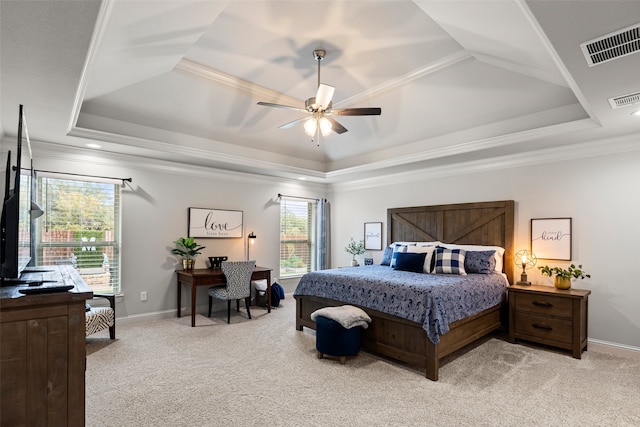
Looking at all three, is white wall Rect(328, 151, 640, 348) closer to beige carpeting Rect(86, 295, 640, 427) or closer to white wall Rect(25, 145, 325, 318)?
beige carpeting Rect(86, 295, 640, 427)

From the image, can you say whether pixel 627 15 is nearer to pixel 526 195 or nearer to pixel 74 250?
pixel 526 195

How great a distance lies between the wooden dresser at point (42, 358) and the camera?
1.68m

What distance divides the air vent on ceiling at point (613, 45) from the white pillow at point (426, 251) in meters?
2.91

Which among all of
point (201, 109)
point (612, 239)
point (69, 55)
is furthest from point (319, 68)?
point (612, 239)

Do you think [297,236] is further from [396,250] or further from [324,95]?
[324,95]

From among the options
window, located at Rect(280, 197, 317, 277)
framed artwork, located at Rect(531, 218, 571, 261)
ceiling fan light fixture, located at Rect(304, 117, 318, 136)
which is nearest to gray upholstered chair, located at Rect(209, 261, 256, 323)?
window, located at Rect(280, 197, 317, 277)

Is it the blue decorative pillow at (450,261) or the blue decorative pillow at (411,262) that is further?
the blue decorative pillow at (411,262)

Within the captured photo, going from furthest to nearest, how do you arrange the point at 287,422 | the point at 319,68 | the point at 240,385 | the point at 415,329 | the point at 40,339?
the point at 319,68 < the point at 415,329 < the point at 240,385 < the point at 287,422 < the point at 40,339

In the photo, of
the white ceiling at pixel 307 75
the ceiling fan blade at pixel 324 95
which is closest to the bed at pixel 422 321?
the white ceiling at pixel 307 75

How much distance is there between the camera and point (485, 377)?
10.5ft

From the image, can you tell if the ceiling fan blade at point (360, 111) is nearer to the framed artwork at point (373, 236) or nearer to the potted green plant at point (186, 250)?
the potted green plant at point (186, 250)

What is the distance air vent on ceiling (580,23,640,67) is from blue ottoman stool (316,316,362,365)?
2945 millimetres

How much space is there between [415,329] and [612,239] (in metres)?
2.66

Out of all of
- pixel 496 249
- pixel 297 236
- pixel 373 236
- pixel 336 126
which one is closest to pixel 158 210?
pixel 297 236
